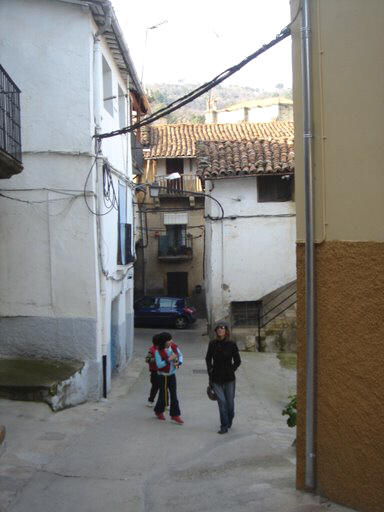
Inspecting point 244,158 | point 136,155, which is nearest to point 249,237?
point 244,158

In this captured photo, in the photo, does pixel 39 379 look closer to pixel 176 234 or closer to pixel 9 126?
pixel 9 126

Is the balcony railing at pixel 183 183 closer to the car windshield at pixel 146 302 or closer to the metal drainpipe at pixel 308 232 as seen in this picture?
the car windshield at pixel 146 302

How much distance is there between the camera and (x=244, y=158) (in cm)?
1927

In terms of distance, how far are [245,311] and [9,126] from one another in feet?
38.4

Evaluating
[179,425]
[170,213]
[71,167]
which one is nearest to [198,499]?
[179,425]

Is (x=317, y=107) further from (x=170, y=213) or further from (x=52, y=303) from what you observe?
(x=170, y=213)

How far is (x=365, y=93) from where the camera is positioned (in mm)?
4629

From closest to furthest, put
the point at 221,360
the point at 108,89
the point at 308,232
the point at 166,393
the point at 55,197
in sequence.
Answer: the point at 308,232
the point at 221,360
the point at 166,393
the point at 55,197
the point at 108,89

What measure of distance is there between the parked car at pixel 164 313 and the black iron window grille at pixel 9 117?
50.7ft

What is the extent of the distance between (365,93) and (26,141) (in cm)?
758

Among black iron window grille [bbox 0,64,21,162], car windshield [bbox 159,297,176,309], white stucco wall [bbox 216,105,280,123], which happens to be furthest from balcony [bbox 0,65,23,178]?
white stucco wall [bbox 216,105,280,123]

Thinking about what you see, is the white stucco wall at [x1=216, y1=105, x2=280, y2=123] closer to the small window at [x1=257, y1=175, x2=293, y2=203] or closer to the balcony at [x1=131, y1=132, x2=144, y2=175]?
the small window at [x1=257, y1=175, x2=293, y2=203]

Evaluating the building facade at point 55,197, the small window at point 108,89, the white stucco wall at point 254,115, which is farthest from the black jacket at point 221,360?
the white stucco wall at point 254,115

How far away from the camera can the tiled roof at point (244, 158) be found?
18625 mm
